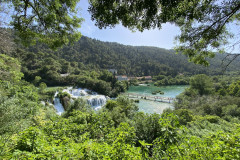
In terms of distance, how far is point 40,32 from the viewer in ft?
11.9

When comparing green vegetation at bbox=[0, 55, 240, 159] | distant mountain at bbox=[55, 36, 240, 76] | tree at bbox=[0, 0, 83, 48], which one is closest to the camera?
green vegetation at bbox=[0, 55, 240, 159]

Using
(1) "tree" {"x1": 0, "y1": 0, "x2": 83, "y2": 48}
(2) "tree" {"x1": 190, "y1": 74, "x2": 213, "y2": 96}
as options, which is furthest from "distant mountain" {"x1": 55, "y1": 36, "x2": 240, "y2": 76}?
(1) "tree" {"x1": 0, "y1": 0, "x2": 83, "y2": 48}

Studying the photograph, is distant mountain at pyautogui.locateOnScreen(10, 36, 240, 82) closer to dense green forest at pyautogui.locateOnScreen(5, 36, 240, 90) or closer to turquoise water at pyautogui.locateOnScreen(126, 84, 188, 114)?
dense green forest at pyautogui.locateOnScreen(5, 36, 240, 90)

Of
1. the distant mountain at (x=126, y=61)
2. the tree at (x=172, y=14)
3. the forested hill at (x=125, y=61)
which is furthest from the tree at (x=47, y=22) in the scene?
the distant mountain at (x=126, y=61)

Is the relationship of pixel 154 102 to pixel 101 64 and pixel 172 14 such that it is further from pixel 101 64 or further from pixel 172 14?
pixel 101 64

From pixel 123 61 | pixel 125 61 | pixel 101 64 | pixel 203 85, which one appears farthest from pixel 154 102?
pixel 125 61

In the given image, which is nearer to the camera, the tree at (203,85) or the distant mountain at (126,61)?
the tree at (203,85)

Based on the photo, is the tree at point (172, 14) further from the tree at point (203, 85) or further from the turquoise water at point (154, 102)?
the tree at point (203, 85)

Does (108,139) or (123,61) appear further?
(123,61)

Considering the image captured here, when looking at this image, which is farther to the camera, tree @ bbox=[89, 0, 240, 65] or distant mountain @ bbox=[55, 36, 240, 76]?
distant mountain @ bbox=[55, 36, 240, 76]

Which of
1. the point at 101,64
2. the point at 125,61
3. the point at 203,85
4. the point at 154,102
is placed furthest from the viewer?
the point at 125,61

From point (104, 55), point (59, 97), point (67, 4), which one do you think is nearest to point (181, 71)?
point (104, 55)

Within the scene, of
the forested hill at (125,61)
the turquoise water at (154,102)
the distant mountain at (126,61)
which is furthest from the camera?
the distant mountain at (126,61)

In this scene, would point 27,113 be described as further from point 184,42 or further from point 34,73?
point 34,73
